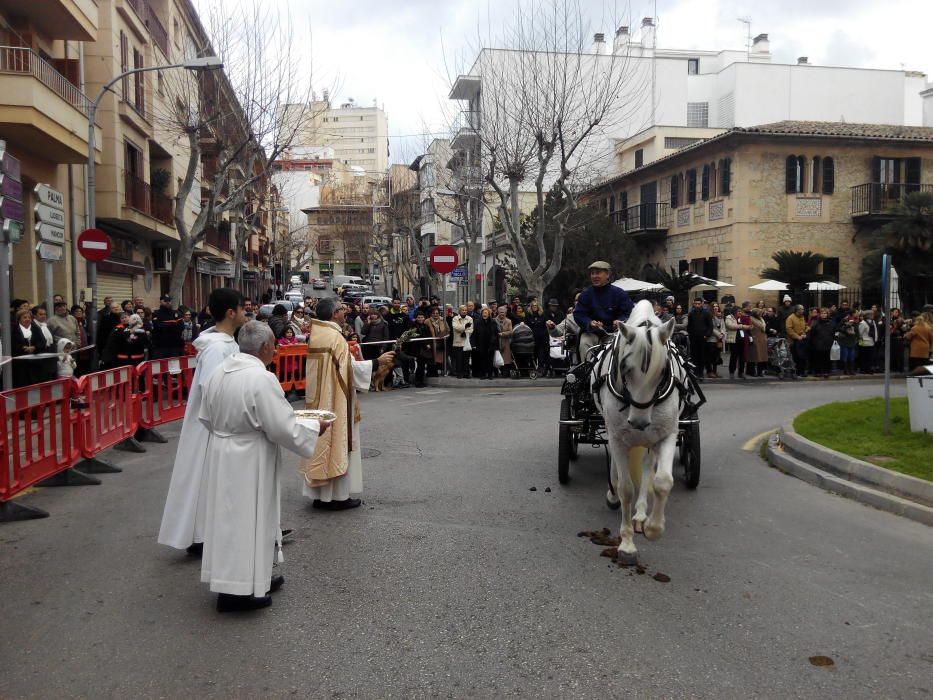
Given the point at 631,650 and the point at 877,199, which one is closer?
the point at 631,650

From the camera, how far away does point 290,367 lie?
15.7m

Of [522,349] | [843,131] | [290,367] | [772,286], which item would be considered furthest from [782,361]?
[843,131]

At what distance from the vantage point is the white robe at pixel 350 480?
7195 mm

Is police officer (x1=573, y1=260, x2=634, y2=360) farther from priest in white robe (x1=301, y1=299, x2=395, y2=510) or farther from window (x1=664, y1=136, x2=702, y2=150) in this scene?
window (x1=664, y1=136, x2=702, y2=150)

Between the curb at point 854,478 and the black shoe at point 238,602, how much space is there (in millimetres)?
5601

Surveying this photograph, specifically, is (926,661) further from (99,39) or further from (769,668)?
(99,39)

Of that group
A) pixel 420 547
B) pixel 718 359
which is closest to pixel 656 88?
pixel 718 359

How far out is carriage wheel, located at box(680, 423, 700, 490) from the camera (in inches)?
312

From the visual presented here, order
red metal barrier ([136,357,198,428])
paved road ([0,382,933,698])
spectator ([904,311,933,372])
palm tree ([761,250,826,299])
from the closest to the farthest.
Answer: paved road ([0,382,933,698]), red metal barrier ([136,357,198,428]), spectator ([904,311,933,372]), palm tree ([761,250,826,299])

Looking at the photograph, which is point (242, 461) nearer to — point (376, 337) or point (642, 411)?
point (642, 411)

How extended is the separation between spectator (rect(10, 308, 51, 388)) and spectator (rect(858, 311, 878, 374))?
18.1 m

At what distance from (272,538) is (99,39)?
969 inches

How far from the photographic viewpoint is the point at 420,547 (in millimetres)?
6078

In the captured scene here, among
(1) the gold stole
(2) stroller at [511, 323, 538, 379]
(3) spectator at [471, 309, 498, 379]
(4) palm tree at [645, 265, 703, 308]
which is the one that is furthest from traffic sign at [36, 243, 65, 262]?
(4) palm tree at [645, 265, 703, 308]
